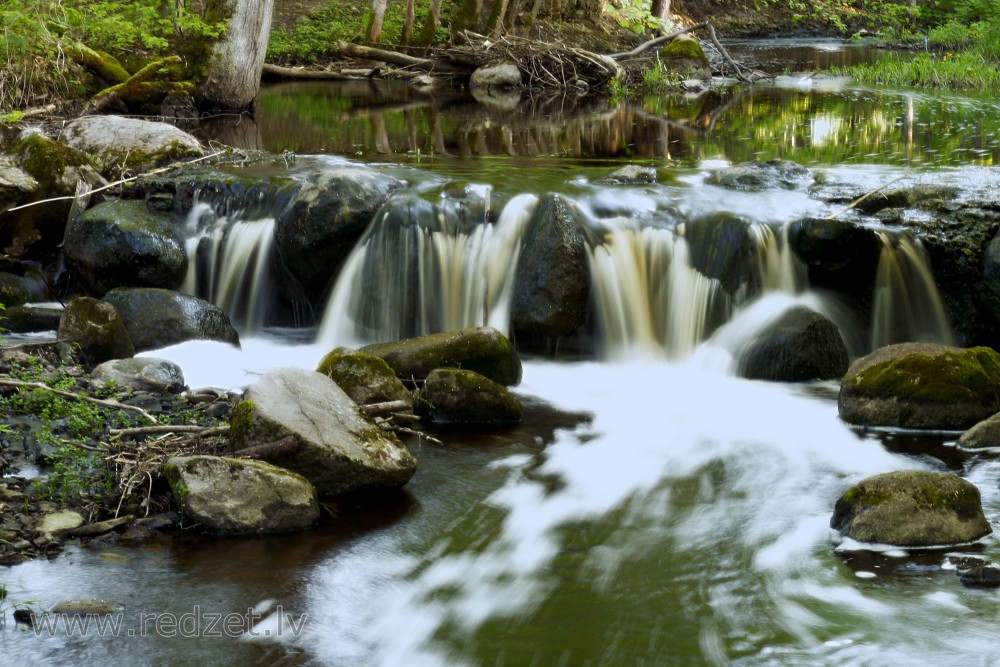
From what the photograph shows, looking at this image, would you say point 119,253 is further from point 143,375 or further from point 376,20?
point 376,20

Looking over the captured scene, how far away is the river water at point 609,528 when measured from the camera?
4051mm

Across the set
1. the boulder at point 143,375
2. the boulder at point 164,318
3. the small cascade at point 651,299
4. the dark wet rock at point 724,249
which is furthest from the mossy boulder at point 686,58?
the boulder at point 143,375

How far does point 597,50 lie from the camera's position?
1148 inches

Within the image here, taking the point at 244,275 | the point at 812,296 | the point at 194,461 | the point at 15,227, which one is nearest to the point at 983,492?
the point at 812,296

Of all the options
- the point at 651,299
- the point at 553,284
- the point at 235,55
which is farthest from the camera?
the point at 235,55

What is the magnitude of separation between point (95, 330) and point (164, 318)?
31.9 inches

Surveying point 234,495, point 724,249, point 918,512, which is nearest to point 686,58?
point 724,249

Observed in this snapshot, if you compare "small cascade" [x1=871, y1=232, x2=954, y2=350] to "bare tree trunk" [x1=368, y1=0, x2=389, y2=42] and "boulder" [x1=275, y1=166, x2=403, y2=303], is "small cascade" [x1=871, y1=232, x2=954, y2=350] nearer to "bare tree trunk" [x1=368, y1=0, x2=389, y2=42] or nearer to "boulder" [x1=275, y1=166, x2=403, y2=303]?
"boulder" [x1=275, y1=166, x2=403, y2=303]

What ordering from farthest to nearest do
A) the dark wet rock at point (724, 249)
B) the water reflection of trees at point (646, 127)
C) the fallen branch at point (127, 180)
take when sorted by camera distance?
the water reflection of trees at point (646, 127), the fallen branch at point (127, 180), the dark wet rock at point (724, 249)

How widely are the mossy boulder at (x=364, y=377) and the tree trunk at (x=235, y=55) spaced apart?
1191 centimetres

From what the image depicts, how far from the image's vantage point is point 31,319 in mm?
8203

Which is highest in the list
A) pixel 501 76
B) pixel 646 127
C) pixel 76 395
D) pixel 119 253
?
pixel 501 76

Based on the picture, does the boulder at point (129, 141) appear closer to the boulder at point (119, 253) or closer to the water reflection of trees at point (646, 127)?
the boulder at point (119, 253)

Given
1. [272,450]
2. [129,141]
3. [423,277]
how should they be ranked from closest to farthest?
[272,450], [423,277], [129,141]
